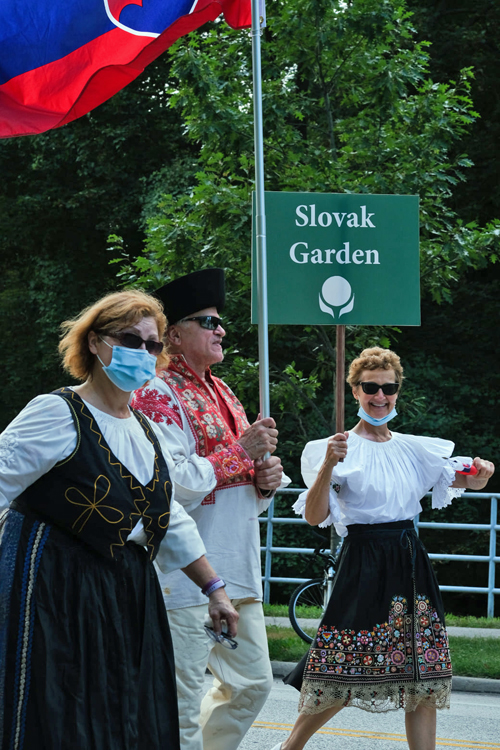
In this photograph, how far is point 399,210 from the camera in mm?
5289

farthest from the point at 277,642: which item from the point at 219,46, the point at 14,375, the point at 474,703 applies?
the point at 14,375

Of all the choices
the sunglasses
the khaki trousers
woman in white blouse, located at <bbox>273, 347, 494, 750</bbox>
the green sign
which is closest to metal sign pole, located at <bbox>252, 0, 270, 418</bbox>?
the green sign

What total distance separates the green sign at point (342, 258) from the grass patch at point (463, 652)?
13.2 feet

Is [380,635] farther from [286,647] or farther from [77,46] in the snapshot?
[286,647]

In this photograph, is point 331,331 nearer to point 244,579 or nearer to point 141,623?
point 244,579

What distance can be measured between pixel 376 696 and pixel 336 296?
1963 millimetres

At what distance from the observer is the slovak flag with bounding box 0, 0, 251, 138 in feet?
16.1

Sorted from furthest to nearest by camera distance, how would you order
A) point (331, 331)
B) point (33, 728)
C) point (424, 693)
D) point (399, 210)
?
point (331, 331), point (399, 210), point (424, 693), point (33, 728)

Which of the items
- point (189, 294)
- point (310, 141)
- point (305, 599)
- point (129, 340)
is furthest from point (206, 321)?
point (310, 141)

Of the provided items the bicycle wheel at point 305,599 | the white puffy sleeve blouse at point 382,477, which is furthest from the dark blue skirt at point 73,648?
the bicycle wheel at point 305,599

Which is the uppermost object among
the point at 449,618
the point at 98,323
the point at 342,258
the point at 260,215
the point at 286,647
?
the point at 260,215

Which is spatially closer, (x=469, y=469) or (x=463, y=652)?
(x=469, y=469)

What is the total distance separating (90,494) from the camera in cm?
→ 310

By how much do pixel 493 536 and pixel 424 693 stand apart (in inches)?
244
